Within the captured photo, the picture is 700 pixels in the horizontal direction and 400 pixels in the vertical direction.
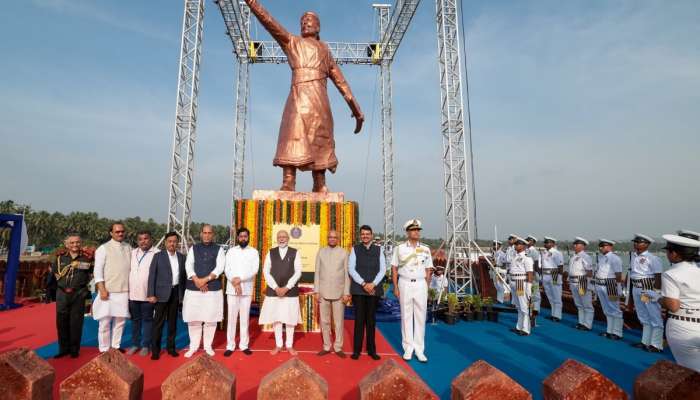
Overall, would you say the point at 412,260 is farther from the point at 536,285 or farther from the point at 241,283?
the point at 536,285

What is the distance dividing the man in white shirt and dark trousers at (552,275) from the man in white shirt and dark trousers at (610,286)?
102 cm

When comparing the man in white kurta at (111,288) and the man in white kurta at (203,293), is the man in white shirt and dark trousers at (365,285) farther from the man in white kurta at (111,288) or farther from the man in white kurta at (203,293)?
the man in white kurta at (111,288)

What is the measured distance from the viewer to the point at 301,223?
5375 mm

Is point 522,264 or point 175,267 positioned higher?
point 175,267

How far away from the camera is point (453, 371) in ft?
12.2

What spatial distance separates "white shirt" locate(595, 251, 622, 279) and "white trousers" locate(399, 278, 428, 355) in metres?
3.70

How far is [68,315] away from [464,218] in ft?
24.3

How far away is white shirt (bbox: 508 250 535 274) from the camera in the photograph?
6227 mm

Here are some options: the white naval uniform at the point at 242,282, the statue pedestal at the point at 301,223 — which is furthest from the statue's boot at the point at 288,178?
the white naval uniform at the point at 242,282

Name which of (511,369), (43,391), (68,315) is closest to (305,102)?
(68,315)

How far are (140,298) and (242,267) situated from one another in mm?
1133

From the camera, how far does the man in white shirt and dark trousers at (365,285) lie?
4070 millimetres

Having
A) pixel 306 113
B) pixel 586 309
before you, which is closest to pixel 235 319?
pixel 306 113

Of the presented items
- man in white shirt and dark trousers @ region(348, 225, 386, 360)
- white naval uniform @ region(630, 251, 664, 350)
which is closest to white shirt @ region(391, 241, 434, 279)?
man in white shirt and dark trousers @ region(348, 225, 386, 360)
